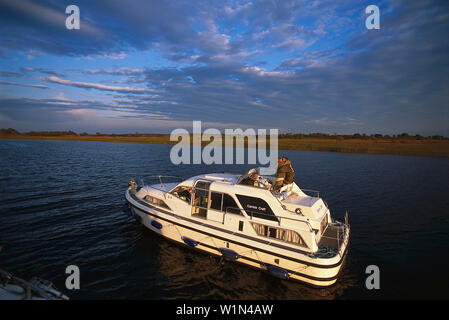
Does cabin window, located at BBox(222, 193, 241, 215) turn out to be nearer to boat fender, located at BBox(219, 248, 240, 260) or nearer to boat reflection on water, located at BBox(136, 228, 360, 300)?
boat fender, located at BBox(219, 248, 240, 260)

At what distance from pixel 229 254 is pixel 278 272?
6.13 feet

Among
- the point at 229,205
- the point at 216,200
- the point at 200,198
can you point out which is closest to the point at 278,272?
the point at 229,205

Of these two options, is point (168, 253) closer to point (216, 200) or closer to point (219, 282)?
point (219, 282)

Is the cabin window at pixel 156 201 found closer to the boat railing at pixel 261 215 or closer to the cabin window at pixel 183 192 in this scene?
the cabin window at pixel 183 192

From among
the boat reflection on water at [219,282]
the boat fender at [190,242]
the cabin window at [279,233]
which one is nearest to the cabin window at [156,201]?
the boat fender at [190,242]

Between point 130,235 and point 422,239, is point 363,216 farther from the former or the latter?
point 130,235

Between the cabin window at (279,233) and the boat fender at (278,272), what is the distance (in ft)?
3.35

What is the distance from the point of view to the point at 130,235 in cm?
1097

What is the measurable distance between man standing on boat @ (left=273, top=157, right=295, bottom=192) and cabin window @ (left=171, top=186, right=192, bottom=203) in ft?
13.3

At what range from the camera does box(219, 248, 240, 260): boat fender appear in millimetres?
8091

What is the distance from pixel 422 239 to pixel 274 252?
9.25 metres

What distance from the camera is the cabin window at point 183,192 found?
10.3 metres
